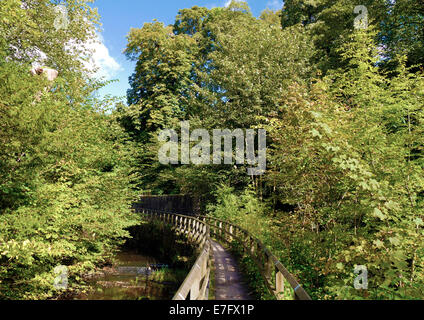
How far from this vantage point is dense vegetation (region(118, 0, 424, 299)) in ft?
16.4

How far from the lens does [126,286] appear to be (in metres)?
13.8

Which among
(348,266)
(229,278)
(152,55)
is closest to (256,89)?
→ (229,278)

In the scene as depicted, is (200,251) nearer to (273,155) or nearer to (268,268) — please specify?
(268,268)

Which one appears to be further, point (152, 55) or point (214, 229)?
point (152, 55)

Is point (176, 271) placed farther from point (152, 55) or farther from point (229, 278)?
point (152, 55)

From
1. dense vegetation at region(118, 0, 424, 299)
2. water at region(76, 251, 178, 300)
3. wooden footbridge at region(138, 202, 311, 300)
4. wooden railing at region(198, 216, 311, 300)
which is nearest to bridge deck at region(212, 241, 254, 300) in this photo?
wooden footbridge at region(138, 202, 311, 300)

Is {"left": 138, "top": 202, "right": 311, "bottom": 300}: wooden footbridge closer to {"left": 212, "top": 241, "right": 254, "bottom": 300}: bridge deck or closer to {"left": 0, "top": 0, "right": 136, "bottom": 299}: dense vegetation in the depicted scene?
{"left": 212, "top": 241, "right": 254, "bottom": 300}: bridge deck

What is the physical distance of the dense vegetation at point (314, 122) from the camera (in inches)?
197

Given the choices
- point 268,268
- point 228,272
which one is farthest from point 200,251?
point 268,268

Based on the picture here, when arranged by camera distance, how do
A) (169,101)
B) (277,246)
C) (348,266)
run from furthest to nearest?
(169,101) < (277,246) < (348,266)

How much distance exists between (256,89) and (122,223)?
12165 mm

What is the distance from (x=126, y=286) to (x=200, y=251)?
4.44 metres

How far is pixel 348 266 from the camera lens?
558 cm
